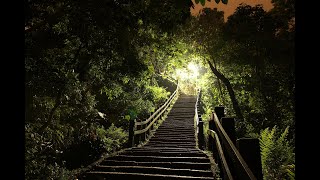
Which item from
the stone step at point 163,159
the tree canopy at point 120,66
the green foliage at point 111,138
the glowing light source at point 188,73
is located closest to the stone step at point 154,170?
the tree canopy at point 120,66

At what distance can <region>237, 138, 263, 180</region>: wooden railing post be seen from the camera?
2861 mm

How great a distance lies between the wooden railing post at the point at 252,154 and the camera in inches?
113

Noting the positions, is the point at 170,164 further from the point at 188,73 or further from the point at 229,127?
the point at 188,73

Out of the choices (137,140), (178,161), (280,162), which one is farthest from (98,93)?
(280,162)

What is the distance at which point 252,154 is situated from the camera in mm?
2873

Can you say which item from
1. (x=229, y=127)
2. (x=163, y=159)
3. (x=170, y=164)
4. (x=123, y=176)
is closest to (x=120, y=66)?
(x=163, y=159)

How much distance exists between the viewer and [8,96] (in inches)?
52.8

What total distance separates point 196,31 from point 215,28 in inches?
60.0

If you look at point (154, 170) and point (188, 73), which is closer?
point (154, 170)

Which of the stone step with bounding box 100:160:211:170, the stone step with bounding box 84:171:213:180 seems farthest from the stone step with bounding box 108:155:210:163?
the stone step with bounding box 84:171:213:180

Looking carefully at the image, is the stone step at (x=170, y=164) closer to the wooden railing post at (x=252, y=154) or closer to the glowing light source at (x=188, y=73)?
the wooden railing post at (x=252, y=154)

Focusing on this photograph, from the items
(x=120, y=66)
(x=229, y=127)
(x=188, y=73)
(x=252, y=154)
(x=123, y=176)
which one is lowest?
(x=123, y=176)

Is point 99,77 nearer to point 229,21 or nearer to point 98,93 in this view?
point 98,93

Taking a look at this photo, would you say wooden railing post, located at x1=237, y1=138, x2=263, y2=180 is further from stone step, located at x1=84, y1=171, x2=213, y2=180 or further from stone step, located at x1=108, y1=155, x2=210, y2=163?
stone step, located at x1=108, y1=155, x2=210, y2=163
